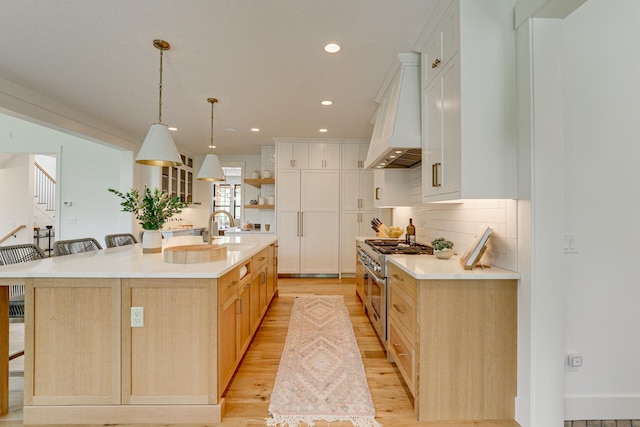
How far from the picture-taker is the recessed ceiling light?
2.44 m

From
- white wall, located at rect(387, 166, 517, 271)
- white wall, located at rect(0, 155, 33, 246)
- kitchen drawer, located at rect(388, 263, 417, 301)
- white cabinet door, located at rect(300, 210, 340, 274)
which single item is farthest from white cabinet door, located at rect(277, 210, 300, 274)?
white wall, located at rect(0, 155, 33, 246)

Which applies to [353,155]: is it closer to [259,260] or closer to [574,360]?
[259,260]

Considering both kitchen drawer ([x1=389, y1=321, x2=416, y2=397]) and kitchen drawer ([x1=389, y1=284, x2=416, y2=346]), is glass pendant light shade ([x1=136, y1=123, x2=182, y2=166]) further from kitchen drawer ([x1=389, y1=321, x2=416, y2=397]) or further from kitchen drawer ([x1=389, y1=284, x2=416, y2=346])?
kitchen drawer ([x1=389, y1=321, x2=416, y2=397])

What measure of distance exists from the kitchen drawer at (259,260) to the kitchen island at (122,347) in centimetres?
105

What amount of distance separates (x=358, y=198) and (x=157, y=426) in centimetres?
452

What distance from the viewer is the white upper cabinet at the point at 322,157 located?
5.62 metres

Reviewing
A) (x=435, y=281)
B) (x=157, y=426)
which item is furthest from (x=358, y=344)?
(x=157, y=426)

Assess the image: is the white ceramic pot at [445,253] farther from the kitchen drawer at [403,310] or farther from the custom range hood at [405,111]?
the custom range hood at [405,111]

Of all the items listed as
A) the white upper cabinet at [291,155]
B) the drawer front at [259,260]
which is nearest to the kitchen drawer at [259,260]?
the drawer front at [259,260]

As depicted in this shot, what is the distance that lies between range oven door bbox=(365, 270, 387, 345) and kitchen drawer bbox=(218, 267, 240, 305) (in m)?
1.21

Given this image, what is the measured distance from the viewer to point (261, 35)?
2.31 m

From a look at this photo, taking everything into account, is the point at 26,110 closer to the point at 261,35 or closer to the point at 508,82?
the point at 261,35

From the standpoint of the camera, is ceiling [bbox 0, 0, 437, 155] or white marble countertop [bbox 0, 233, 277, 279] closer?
white marble countertop [bbox 0, 233, 277, 279]

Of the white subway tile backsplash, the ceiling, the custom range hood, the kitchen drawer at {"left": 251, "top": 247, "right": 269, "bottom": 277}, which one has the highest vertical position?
the ceiling
